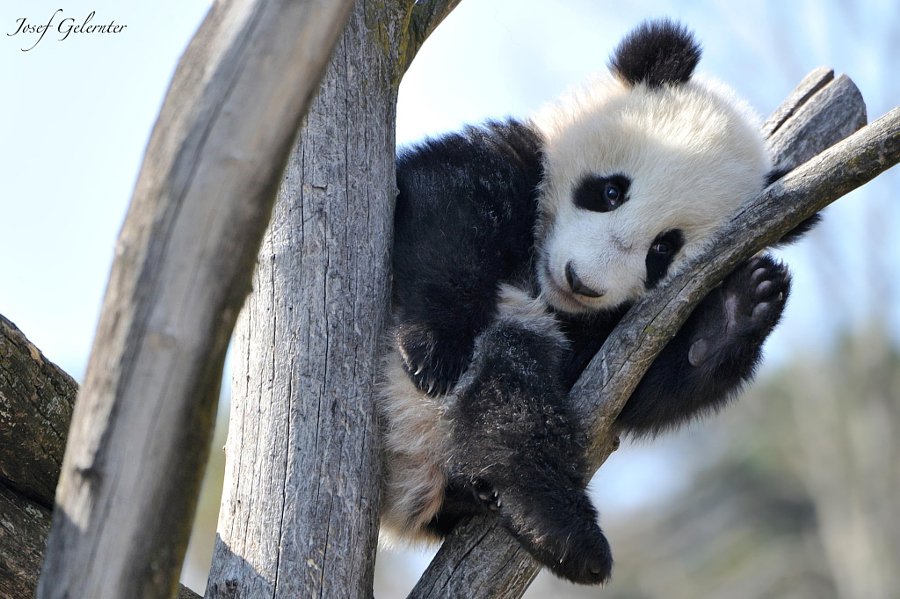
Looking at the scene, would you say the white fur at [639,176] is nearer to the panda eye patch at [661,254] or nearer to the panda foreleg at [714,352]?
the panda eye patch at [661,254]

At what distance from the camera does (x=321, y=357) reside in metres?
2.29

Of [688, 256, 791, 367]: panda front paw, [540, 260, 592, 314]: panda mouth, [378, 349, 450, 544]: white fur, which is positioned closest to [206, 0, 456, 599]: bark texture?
[378, 349, 450, 544]: white fur

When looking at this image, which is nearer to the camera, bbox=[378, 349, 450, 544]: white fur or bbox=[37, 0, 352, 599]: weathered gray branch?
bbox=[37, 0, 352, 599]: weathered gray branch

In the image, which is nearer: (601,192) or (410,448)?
(410,448)

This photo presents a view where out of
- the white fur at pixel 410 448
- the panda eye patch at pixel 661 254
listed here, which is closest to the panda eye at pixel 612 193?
the panda eye patch at pixel 661 254

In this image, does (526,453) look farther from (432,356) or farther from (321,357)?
(321,357)

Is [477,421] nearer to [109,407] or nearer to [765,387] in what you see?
[109,407]

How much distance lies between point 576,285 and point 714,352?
1.67ft

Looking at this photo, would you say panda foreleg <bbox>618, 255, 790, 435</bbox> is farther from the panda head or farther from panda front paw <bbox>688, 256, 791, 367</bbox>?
the panda head

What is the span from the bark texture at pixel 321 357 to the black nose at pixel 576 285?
61 centimetres

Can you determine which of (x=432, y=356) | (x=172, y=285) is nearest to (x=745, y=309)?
(x=432, y=356)

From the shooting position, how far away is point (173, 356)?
129 centimetres

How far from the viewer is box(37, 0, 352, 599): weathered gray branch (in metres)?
1.28

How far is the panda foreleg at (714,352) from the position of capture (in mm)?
2512
